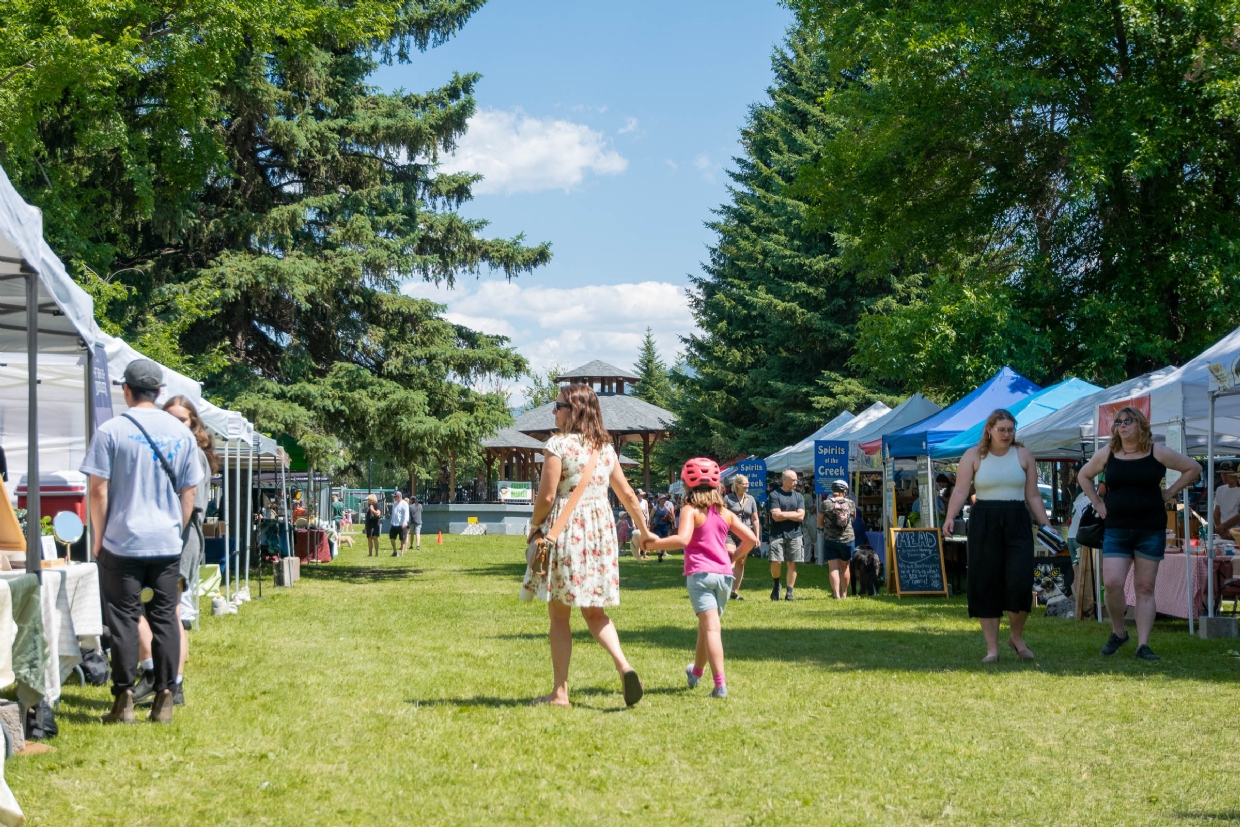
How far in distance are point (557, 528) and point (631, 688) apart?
0.94 meters

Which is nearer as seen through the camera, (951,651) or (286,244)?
(951,651)

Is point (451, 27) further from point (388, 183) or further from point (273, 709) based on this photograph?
point (273, 709)

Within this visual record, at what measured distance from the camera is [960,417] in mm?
15961

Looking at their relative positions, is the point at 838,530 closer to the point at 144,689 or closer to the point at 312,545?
the point at 144,689

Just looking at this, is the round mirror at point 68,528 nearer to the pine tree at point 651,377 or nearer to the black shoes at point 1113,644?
the black shoes at point 1113,644

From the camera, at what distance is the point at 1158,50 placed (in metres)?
18.5

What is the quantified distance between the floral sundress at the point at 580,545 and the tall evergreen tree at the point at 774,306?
30.0 meters

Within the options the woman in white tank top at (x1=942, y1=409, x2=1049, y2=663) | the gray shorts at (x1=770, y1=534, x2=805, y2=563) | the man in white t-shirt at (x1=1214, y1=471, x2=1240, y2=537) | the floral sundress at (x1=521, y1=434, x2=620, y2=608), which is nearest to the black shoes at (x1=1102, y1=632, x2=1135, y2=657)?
the woman in white tank top at (x1=942, y1=409, x2=1049, y2=663)

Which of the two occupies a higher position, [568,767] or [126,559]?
[126,559]

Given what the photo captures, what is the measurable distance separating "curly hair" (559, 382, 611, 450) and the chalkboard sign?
1033 cm

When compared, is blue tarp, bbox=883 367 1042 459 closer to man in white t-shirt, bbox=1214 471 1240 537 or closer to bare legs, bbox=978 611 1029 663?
man in white t-shirt, bbox=1214 471 1240 537

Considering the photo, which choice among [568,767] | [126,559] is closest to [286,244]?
[126,559]

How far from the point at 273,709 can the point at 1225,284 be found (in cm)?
1617

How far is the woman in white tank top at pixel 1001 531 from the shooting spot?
834 cm
